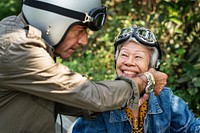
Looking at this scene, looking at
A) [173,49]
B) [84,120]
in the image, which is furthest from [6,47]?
[173,49]

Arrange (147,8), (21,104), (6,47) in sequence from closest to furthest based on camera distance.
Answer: (6,47) → (21,104) → (147,8)

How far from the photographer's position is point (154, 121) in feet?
10.0

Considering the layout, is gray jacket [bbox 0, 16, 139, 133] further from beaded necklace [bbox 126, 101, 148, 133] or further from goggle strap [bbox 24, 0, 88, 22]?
beaded necklace [bbox 126, 101, 148, 133]

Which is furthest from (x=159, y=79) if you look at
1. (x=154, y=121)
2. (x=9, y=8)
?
(x=9, y=8)

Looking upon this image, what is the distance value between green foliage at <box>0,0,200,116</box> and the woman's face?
2.05 meters

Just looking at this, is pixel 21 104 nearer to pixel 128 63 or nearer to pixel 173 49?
pixel 128 63

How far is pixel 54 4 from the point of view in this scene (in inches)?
97.4

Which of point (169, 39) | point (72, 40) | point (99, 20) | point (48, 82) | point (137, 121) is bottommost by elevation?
point (137, 121)

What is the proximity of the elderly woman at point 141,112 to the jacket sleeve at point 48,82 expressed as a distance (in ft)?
2.08

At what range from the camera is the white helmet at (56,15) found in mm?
2477

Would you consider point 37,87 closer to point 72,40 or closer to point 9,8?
point 72,40

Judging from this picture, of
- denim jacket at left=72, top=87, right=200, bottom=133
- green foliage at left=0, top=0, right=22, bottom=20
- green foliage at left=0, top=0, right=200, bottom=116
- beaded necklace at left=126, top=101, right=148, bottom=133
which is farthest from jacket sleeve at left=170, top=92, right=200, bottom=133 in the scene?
green foliage at left=0, top=0, right=22, bottom=20

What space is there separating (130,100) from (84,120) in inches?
24.7

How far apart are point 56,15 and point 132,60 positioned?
74cm
